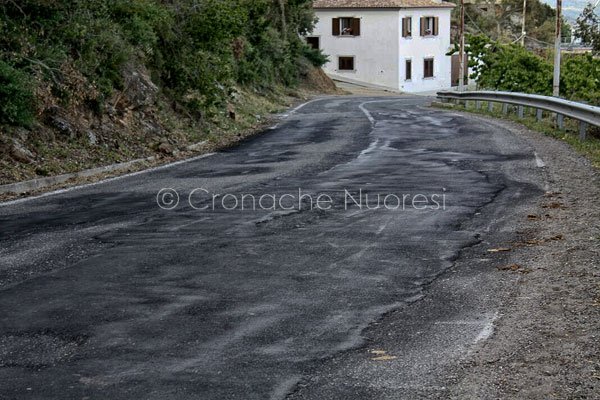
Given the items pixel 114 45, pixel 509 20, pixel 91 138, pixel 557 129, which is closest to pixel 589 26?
pixel 557 129

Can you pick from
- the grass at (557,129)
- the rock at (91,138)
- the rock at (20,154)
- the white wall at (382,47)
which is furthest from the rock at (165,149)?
the white wall at (382,47)

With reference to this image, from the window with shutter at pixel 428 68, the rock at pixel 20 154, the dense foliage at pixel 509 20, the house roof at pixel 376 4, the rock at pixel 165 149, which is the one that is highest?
the house roof at pixel 376 4

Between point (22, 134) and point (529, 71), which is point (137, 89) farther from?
point (529, 71)

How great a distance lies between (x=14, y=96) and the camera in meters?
18.3

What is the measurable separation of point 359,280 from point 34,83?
12260 millimetres

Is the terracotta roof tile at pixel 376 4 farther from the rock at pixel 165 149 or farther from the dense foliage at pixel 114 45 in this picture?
the rock at pixel 165 149

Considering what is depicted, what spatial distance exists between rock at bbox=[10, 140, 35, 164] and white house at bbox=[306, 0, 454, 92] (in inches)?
2458

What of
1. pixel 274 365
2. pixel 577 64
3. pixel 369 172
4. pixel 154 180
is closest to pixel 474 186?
pixel 369 172

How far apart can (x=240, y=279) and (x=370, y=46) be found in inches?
2836

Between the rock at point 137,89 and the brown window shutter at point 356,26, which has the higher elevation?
the rock at point 137,89

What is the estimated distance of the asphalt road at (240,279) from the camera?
20.4 ft

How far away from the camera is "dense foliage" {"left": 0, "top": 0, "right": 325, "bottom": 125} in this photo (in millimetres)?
19781

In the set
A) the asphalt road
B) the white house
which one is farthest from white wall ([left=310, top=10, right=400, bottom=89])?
the asphalt road

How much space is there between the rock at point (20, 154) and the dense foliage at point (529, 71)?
23.7m
